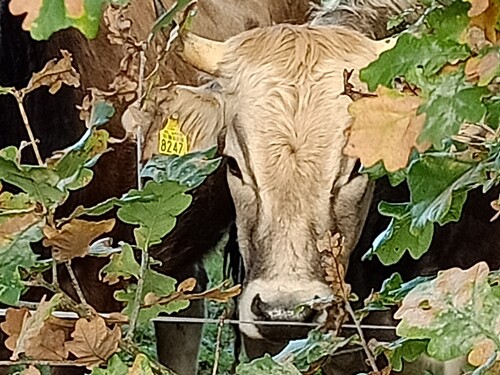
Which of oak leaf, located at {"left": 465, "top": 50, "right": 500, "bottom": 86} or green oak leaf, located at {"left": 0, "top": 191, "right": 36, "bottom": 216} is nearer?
oak leaf, located at {"left": 465, "top": 50, "right": 500, "bottom": 86}

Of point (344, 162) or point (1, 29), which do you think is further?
point (1, 29)

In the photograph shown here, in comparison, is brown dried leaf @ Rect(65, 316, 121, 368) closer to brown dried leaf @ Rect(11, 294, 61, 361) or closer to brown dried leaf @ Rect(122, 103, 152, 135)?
brown dried leaf @ Rect(11, 294, 61, 361)

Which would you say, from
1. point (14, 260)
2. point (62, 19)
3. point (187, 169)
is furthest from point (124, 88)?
point (62, 19)

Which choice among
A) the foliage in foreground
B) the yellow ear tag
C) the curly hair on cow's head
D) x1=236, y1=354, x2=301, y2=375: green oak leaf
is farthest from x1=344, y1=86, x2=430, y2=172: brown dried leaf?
the curly hair on cow's head

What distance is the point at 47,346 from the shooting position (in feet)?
3.81

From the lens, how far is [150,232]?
47.1 inches

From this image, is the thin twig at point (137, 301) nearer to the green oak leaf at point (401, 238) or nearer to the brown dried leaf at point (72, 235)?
the brown dried leaf at point (72, 235)

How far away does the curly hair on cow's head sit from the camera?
2938 mm

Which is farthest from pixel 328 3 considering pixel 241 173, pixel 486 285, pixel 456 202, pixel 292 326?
pixel 486 285

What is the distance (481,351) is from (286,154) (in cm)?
141

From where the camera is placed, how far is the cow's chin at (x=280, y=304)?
7.29 feet

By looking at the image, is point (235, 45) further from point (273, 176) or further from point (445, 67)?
point (445, 67)

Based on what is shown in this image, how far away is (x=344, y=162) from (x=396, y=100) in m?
1.38

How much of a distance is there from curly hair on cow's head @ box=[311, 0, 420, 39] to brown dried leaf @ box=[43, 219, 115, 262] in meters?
1.80
